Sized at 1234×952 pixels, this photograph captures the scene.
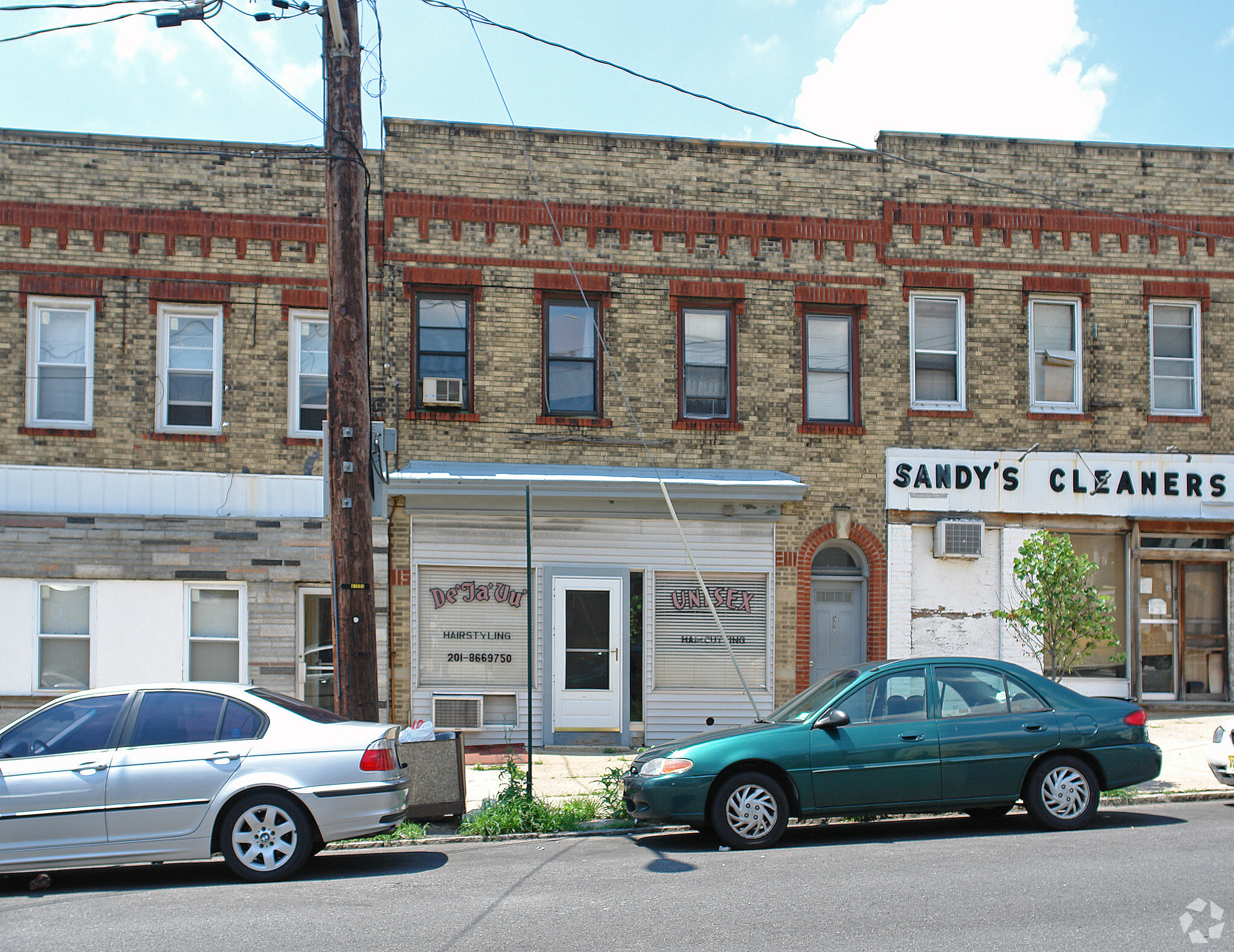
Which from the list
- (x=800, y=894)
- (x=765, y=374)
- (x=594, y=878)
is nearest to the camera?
(x=800, y=894)

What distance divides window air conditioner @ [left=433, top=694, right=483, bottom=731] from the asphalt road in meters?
5.01

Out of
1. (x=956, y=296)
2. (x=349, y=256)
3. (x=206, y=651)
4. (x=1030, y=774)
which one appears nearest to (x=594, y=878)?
(x=1030, y=774)

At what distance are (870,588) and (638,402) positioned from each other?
3968mm

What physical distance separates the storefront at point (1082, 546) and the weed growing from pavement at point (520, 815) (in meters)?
6.30

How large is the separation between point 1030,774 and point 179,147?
12339mm

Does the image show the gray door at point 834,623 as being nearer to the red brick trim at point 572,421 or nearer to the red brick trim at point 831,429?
the red brick trim at point 831,429

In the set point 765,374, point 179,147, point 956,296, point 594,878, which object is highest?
point 179,147

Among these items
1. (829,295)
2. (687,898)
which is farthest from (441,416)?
(687,898)

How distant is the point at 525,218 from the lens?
14086 mm

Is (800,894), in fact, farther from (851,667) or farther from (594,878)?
(851,667)

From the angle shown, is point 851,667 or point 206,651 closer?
point 851,667

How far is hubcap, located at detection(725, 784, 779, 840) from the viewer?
8000 mm

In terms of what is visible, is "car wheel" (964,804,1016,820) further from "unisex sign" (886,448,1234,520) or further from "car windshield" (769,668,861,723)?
"unisex sign" (886,448,1234,520)

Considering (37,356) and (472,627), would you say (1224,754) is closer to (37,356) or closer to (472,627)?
(472,627)
